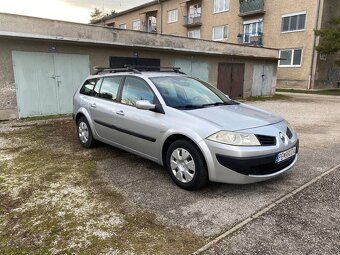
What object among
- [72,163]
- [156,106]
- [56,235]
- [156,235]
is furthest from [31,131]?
[156,235]

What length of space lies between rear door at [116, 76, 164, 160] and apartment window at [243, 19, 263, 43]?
27584 millimetres

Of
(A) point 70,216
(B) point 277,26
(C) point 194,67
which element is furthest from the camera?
(B) point 277,26

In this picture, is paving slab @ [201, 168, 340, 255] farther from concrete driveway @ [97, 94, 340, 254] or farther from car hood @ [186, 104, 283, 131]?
car hood @ [186, 104, 283, 131]

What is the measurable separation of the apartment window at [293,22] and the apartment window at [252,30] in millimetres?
2694

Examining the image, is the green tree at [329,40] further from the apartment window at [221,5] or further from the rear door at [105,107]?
the rear door at [105,107]

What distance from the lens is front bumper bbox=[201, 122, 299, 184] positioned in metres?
3.47

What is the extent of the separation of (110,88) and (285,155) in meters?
3.26

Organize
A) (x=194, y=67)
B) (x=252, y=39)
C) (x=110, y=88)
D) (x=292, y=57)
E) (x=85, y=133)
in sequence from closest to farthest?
(x=110, y=88) → (x=85, y=133) → (x=194, y=67) → (x=292, y=57) → (x=252, y=39)

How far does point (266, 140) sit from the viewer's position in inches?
144

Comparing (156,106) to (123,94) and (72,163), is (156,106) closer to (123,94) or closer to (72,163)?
(123,94)

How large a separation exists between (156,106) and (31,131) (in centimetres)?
503

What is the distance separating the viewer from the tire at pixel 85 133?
19.1 ft

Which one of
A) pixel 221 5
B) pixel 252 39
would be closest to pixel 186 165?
pixel 252 39

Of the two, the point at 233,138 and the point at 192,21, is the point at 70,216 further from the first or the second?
the point at 192,21
